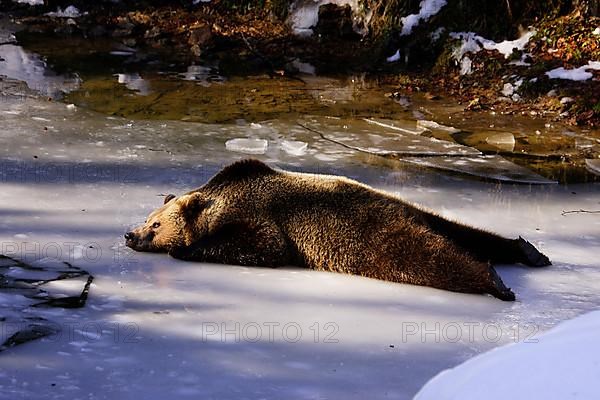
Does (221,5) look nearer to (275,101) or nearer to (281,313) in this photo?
(275,101)

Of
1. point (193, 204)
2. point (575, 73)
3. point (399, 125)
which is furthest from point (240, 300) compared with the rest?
point (575, 73)

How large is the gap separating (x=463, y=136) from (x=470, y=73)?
348 cm

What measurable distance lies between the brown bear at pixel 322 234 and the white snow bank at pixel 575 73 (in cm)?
A: 680

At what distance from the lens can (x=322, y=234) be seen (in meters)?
6.08

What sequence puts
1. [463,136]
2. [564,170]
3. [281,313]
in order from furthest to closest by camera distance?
[463,136]
[564,170]
[281,313]

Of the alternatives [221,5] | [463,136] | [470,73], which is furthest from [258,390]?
[221,5]

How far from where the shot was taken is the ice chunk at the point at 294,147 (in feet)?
30.4

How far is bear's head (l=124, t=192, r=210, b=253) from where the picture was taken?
21.0 feet

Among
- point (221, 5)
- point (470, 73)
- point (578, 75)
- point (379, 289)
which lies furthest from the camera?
point (221, 5)

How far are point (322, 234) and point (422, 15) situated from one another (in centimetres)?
1004

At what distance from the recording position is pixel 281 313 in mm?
5281

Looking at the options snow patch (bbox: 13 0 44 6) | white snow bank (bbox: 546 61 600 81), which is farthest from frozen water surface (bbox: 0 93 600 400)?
snow patch (bbox: 13 0 44 6)

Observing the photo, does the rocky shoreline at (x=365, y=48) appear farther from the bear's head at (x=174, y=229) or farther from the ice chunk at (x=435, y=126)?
the bear's head at (x=174, y=229)

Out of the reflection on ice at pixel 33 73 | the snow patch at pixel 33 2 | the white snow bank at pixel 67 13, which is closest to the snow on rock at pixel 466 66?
the reflection on ice at pixel 33 73
